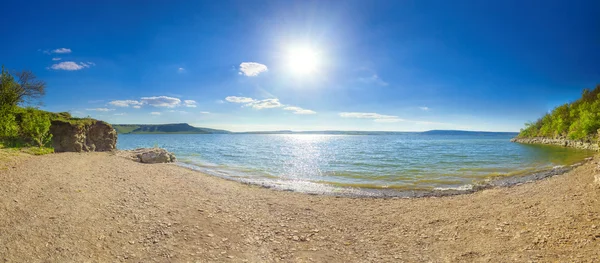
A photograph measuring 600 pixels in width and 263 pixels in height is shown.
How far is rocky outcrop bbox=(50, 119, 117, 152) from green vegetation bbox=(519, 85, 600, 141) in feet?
199

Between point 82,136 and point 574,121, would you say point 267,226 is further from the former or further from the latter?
point 574,121

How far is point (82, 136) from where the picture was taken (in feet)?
97.5

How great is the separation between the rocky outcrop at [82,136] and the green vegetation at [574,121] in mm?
60563

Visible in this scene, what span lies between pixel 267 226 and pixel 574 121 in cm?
8949

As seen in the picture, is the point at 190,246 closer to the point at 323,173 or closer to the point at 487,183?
the point at 323,173

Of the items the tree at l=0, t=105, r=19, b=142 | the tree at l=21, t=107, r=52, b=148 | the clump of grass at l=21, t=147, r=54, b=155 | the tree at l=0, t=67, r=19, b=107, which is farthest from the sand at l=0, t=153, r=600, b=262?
the tree at l=0, t=67, r=19, b=107

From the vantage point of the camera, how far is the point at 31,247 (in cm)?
682

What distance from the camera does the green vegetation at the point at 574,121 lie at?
4838 centimetres

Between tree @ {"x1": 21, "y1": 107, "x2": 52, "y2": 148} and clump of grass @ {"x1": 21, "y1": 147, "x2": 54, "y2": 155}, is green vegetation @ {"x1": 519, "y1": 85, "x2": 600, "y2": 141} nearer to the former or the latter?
clump of grass @ {"x1": 21, "y1": 147, "x2": 54, "y2": 155}

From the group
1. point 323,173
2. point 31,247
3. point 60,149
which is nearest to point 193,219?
point 31,247

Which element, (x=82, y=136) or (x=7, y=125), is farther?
(x=82, y=136)

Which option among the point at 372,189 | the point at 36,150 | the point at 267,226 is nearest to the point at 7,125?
the point at 36,150

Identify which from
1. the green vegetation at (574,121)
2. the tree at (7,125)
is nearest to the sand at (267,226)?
the tree at (7,125)

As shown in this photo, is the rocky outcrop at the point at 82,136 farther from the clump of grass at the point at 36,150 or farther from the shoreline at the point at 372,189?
the shoreline at the point at 372,189
